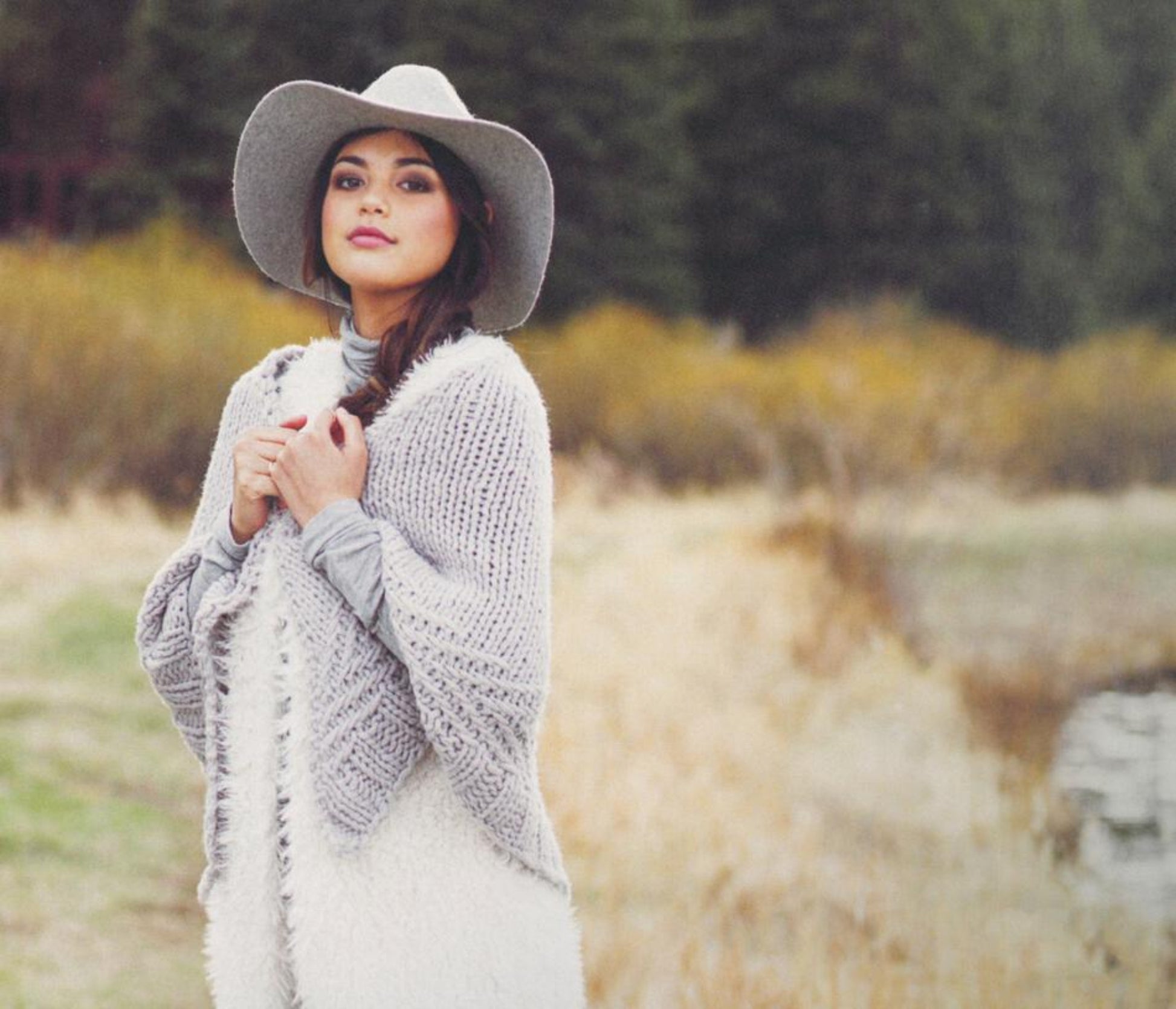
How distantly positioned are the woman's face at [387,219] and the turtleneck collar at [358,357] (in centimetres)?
4

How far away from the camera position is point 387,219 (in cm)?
151

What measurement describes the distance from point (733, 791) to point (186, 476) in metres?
1.97

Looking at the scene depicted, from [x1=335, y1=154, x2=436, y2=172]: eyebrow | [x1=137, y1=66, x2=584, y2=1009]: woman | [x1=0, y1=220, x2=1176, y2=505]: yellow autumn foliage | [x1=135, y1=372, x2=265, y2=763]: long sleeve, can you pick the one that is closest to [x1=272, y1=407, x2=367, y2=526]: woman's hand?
[x1=137, y1=66, x2=584, y2=1009]: woman

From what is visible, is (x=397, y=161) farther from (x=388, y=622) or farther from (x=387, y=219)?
(x=388, y=622)

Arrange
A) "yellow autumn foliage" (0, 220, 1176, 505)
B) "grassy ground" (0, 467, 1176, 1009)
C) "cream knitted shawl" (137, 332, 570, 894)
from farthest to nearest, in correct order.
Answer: "yellow autumn foliage" (0, 220, 1176, 505)
"grassy ground" (0, 467, 1176, 1009)
"cream knitted shawl" (137, 332, 570, 894)

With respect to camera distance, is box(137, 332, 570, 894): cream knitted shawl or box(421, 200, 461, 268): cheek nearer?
box(137, 332, 570, 894): cream knitted shawl

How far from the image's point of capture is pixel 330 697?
1.44m

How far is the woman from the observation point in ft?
4.68

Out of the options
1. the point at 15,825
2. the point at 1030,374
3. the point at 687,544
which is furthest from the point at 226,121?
the point at 1030,374

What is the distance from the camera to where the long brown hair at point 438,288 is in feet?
4.99

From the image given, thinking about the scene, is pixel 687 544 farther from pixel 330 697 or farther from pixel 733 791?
pixel 330 697

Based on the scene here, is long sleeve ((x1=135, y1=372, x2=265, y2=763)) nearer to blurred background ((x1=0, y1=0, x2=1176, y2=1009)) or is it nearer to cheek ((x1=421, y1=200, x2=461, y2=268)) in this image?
cheek ((x1=421, y1=200, x2=461, y2=268))

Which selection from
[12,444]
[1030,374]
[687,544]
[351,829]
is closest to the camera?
Result: [351,829]

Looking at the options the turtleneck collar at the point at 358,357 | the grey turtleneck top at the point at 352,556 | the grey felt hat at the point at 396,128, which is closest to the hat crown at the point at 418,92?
the grey felt hat at the point at 396,128
